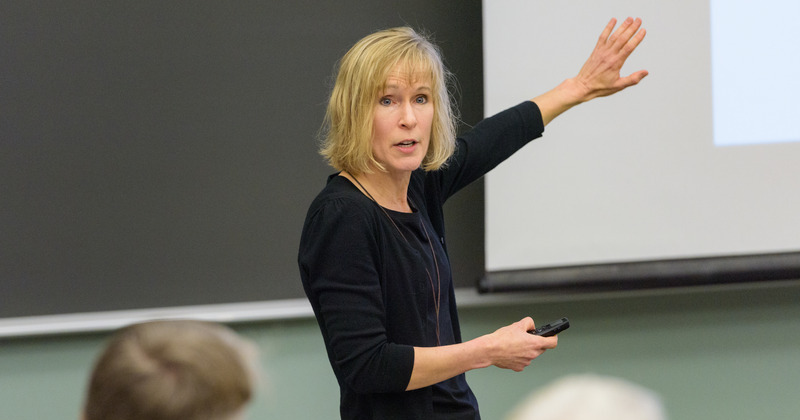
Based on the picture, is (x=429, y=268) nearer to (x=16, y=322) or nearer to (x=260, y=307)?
(x=260, y=307)

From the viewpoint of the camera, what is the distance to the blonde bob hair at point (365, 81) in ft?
4.28

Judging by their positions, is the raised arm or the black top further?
the raised arm

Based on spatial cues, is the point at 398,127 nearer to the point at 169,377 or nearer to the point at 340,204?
the point at 340,204

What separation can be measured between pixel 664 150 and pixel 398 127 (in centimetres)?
121

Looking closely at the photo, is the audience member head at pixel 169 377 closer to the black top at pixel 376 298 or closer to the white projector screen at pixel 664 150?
the black top at pixel 376 298

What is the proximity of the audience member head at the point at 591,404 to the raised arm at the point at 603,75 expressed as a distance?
39.9 inches

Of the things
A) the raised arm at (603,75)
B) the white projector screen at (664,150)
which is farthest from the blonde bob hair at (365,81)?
the white projector screen at (664,150)

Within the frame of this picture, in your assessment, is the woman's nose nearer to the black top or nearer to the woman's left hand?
the black top

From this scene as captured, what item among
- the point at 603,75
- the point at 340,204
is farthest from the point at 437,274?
the point at 603,75

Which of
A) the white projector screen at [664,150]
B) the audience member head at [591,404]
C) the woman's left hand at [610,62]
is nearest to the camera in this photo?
the audience member head at [591,404]

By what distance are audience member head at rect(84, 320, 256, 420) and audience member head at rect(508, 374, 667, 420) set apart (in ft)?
0.95

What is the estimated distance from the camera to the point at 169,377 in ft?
2.53

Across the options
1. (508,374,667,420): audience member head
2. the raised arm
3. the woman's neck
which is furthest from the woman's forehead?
(508,374,667,420): audience member head

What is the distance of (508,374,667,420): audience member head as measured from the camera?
0.66 metres
